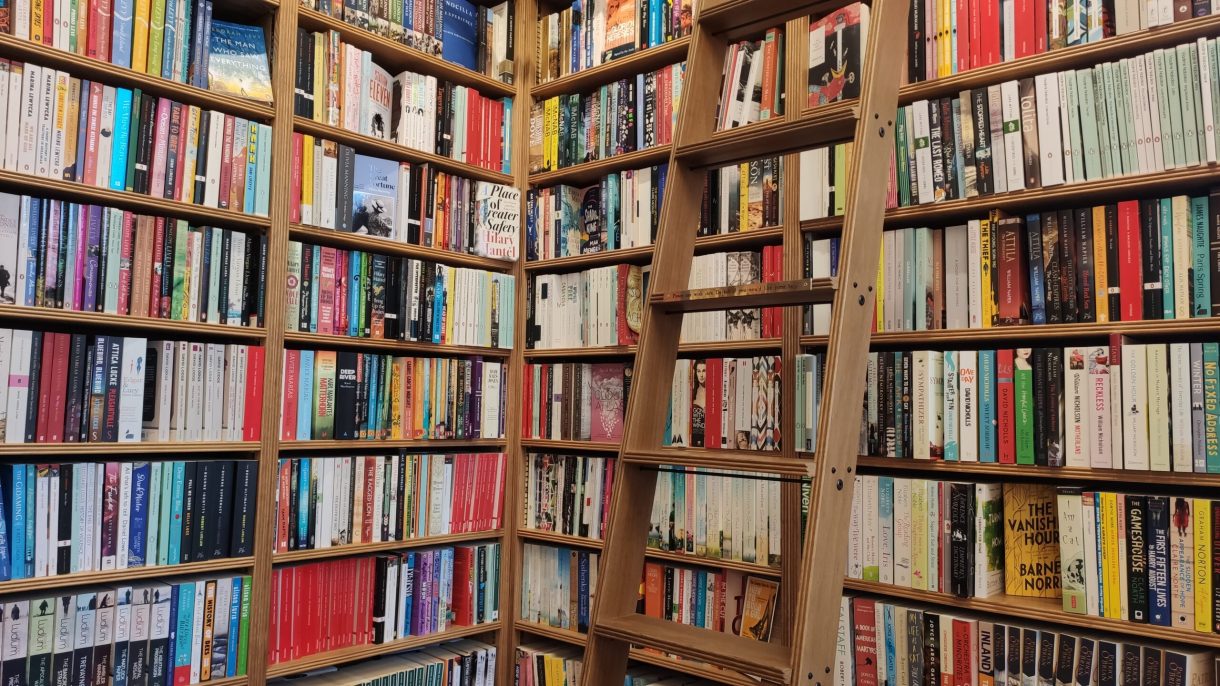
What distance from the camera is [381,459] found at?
239cm

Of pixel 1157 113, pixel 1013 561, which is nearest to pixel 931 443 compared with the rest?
pixel 1013 561

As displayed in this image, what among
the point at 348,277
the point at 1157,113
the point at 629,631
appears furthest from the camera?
the point at 348,277

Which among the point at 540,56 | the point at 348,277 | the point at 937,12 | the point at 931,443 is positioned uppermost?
the point at 540,56

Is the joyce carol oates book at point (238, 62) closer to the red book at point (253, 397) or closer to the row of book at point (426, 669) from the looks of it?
the red book at point (253, 397)

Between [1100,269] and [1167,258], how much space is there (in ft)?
0.37

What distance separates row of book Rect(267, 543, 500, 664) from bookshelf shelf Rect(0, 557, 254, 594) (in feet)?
0.44

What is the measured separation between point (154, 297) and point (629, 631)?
1.34 meters

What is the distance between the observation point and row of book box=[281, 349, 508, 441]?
2.25 metres

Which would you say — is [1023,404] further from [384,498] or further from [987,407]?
[384,498]

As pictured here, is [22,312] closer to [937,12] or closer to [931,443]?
[931,443]

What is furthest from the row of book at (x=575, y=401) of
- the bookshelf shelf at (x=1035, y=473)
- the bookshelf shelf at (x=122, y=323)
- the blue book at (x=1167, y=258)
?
the blue book at (x=1167, y=258)

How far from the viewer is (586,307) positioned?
2574 millimetres

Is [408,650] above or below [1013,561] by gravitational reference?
below

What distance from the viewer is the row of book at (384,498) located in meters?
2.21
